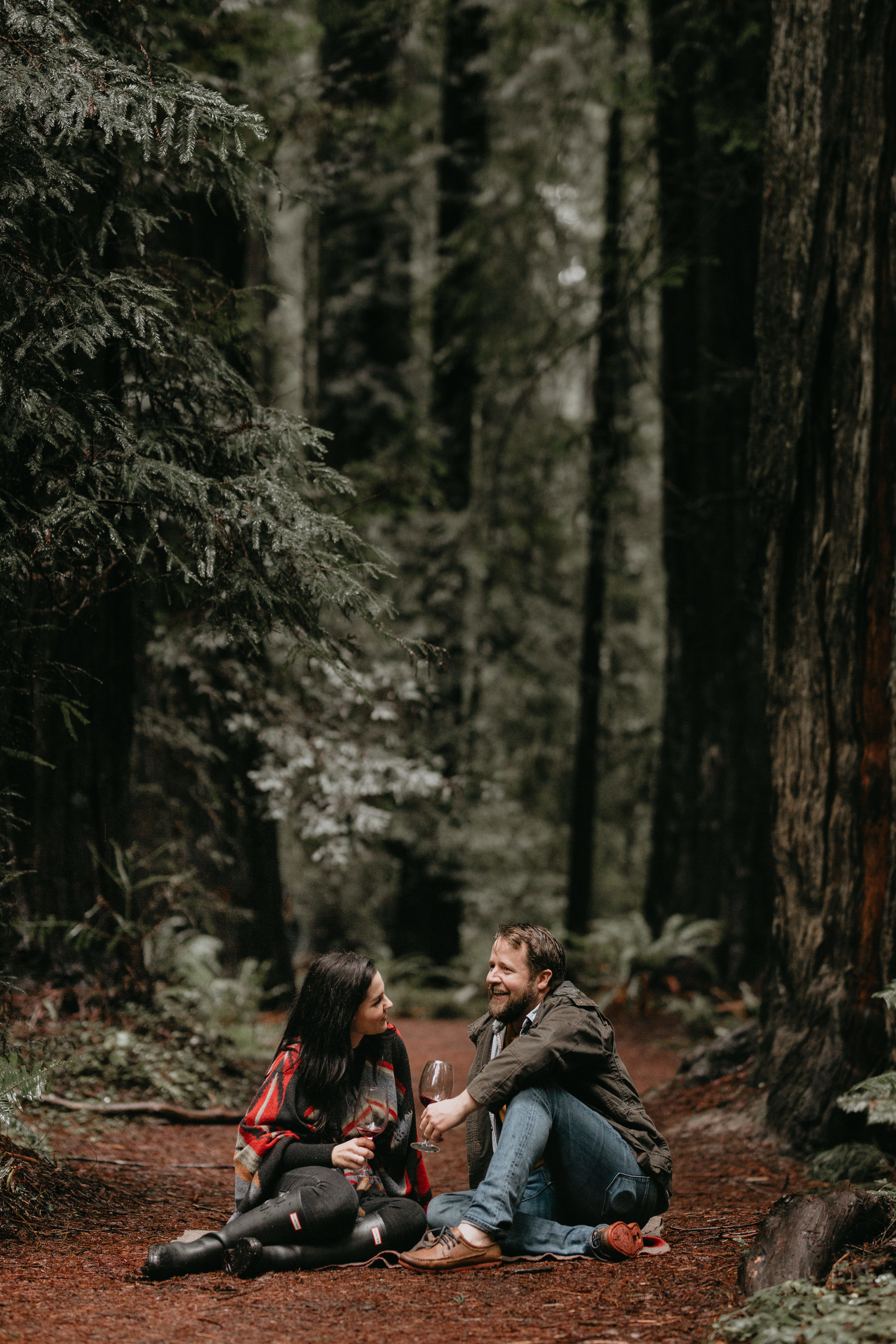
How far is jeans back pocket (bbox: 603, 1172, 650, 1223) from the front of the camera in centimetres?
370

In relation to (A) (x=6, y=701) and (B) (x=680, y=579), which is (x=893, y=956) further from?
(B) (x=680, y=579)

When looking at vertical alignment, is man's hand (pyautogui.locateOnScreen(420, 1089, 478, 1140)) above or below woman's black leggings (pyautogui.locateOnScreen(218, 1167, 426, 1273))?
above

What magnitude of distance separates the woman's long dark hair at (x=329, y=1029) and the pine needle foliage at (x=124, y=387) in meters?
1.37

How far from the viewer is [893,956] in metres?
4.74

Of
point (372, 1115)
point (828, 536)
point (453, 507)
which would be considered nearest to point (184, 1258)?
point (372, 1115)

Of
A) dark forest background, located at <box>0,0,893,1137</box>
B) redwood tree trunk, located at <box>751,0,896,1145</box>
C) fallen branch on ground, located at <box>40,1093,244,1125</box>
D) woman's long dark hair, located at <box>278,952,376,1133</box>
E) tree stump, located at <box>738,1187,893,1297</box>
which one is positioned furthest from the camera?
fallen branch on ground, located at <box>40,1093,244,1125</box>

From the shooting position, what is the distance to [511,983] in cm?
378

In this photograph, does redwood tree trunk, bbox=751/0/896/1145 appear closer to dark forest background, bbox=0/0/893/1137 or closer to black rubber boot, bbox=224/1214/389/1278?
dark forest background, bbox=0/0/893/1137

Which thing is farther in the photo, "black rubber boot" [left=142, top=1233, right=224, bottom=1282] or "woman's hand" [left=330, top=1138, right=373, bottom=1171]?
"woman's hand" [left=330, top=1138, right=373, bottom=1171]

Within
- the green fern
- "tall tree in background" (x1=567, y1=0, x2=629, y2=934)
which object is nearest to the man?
the green fern

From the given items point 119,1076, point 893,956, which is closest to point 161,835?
point 119,1076

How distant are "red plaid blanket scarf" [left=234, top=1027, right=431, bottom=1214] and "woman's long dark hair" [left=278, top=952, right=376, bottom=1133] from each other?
4 cm

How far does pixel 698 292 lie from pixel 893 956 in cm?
750

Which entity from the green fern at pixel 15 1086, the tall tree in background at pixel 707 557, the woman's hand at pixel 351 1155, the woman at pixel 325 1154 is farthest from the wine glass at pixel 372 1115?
the tall tree in background at pixel 707 557
